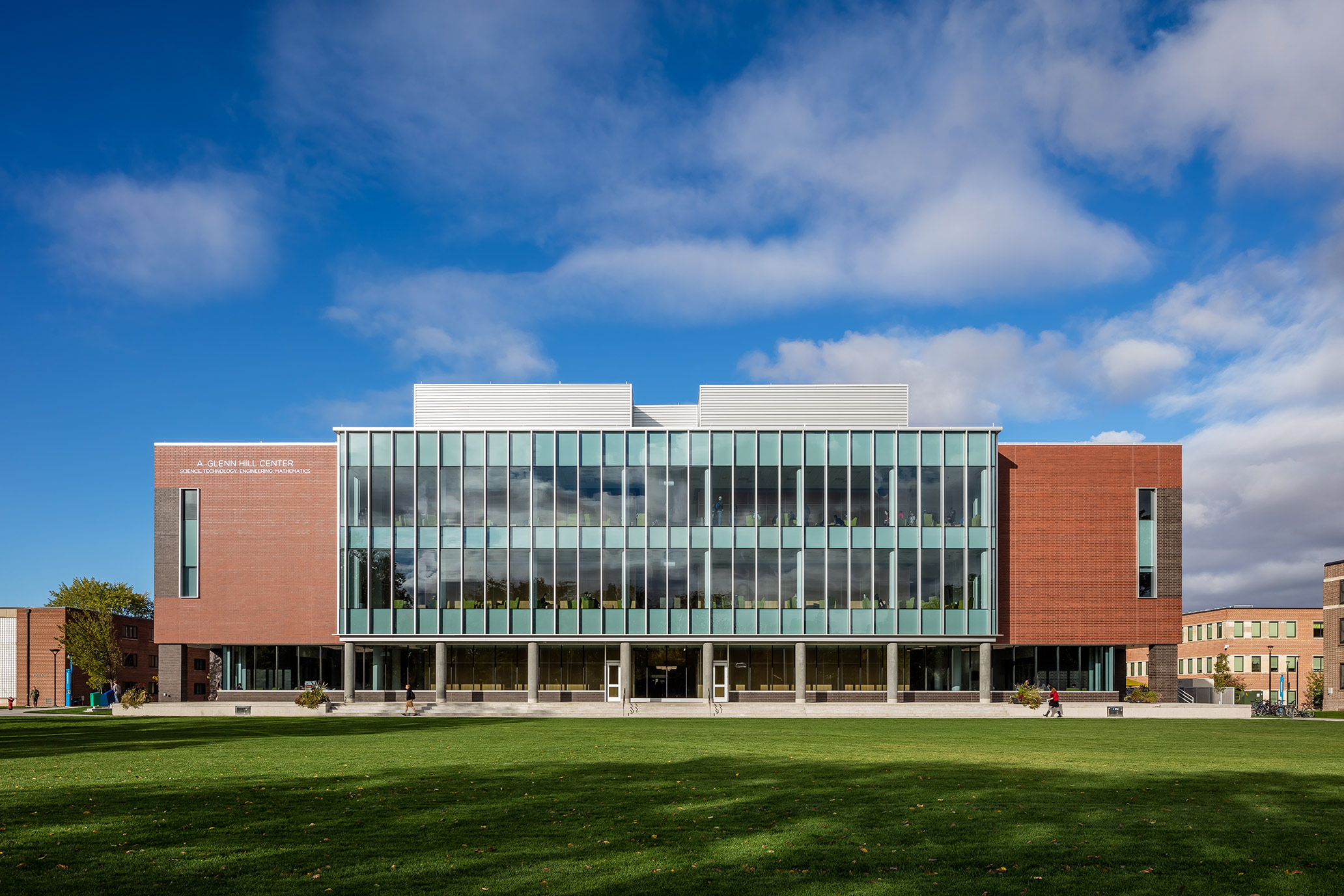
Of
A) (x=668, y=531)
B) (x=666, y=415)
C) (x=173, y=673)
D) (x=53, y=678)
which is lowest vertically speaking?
(x=53, y=678)

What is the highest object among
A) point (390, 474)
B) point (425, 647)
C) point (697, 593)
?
point (390, 474)

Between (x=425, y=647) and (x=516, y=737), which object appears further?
(x=425, y=647)

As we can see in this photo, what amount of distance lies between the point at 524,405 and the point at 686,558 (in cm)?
1362

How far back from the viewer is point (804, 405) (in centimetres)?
5831

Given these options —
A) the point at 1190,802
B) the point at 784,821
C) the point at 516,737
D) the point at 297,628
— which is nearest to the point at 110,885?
the point at 784,821

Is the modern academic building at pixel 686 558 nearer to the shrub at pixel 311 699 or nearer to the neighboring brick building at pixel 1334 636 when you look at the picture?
the shrub at pixel 311 699

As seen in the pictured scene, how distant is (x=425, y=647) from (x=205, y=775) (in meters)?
39.5

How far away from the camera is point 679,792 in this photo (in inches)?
630

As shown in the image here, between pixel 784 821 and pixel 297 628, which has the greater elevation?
pixel 784 821

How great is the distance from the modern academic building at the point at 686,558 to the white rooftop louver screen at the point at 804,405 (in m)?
1.94

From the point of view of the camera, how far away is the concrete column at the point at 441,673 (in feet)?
176

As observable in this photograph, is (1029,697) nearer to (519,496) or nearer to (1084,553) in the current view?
(1084,553)

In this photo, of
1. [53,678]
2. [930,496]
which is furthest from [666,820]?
[53,678]

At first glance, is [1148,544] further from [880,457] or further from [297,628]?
[297,628]
